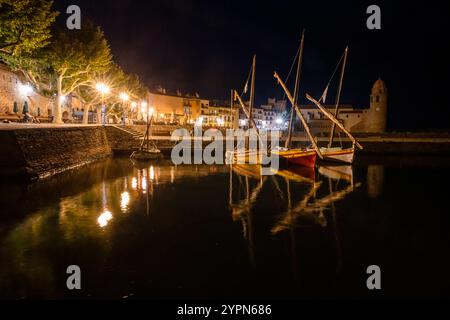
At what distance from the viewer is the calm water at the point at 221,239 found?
1001 centimetres

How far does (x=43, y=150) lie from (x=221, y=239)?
18.5 meters

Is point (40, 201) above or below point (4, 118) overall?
below

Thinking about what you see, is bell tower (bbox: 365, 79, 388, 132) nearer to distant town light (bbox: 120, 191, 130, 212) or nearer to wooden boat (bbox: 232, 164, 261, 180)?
wooden boat (bbox: 232, 164, 261, 180)

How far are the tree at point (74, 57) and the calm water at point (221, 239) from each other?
49.9 ft

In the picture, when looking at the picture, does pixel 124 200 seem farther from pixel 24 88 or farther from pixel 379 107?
pixel 379 107

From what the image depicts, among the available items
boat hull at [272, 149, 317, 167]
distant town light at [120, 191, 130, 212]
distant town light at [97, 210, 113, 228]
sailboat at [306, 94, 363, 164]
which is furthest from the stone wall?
sailboat at [306, 94, 363, 164]

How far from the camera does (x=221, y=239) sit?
45.9ft

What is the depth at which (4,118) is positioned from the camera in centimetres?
3634

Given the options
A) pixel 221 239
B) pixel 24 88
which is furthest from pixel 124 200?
pixel 24 88
